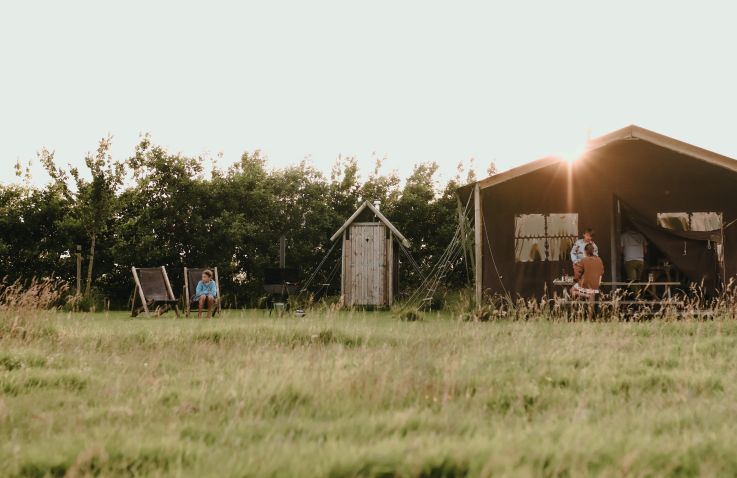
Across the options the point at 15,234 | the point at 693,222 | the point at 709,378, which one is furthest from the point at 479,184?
the point at 15,234

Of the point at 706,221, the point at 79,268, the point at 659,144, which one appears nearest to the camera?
the point at 659,144

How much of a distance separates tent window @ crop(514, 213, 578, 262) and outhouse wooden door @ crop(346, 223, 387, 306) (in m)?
5.73

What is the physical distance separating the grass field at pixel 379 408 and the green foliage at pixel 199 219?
1132cm

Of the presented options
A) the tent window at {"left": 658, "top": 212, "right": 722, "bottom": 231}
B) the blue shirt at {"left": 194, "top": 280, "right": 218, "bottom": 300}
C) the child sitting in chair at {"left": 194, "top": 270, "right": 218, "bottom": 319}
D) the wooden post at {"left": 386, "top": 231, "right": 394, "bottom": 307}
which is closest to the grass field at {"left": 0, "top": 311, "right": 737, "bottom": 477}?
the tent window at {"left": 658, "top": 212, "right": 722, "bottom": 231}

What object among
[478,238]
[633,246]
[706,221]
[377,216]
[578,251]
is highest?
[377,216]

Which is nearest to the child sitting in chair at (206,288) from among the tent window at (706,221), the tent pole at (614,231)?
the tent pole at (614,231)

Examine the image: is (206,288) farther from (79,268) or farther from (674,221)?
(674,221)

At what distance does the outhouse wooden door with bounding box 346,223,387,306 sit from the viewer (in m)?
19.0

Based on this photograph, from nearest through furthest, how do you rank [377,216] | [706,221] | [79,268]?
1. [706,221]
2. [79,268]
3. [377,216]

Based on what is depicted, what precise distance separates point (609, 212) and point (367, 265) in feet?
24.9

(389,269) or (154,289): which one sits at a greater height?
(389,269)

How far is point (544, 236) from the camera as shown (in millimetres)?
14000

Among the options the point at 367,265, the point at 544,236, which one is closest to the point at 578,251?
the point at 544,236

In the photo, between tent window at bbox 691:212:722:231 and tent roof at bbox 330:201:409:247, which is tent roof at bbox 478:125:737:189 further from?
tent roof at bbox 330:201:409:247
